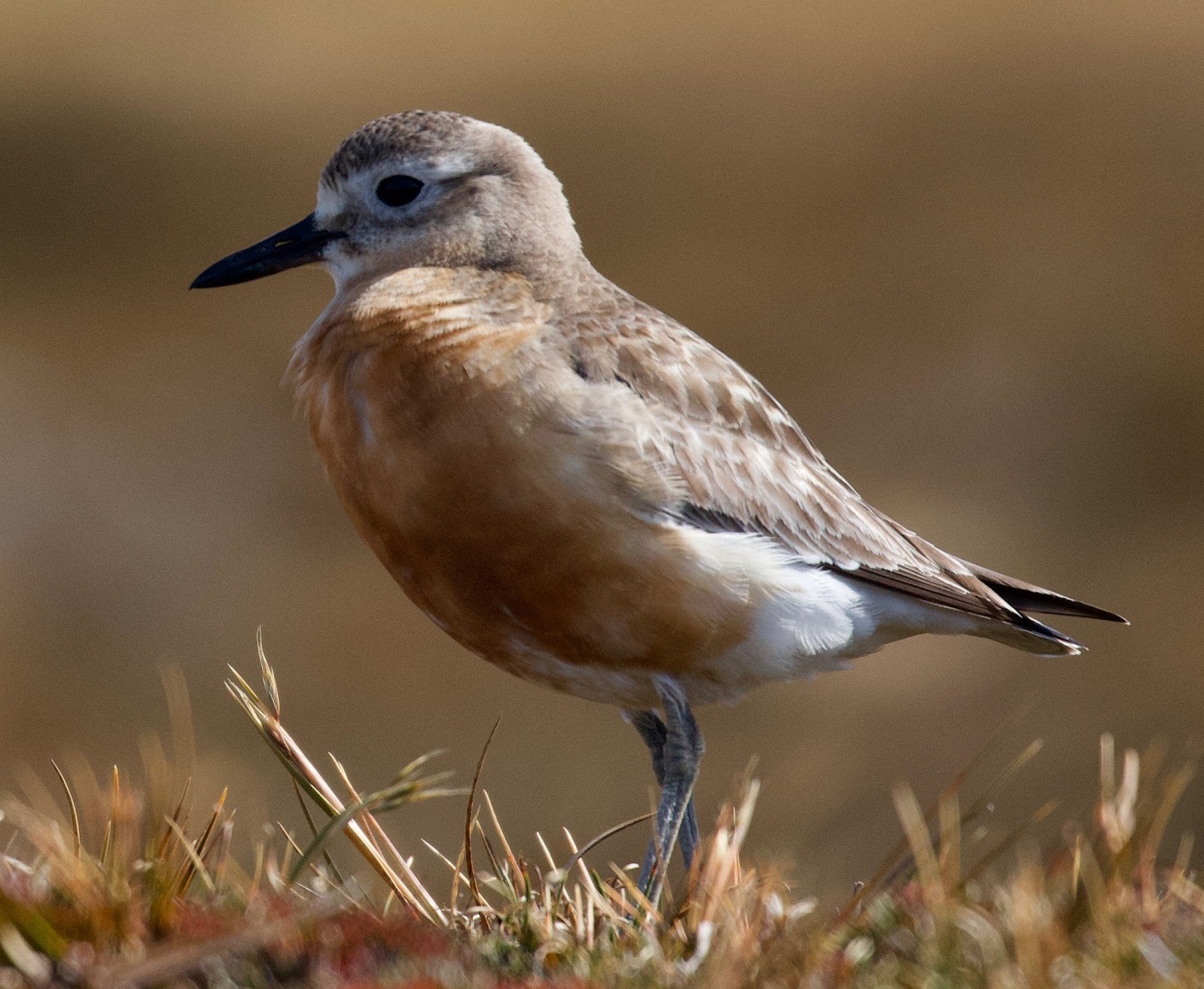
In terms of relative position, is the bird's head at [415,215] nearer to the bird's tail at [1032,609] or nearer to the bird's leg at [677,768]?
the bird's leg at [677,768]

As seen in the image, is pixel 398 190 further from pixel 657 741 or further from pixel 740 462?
pixel 657 741

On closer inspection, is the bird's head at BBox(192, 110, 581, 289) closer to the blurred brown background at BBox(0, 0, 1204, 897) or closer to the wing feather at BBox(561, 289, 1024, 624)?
the wing feather at BBox(561, 289, 1024, 624)

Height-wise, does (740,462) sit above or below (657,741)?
above

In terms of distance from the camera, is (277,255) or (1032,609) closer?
(277,255)

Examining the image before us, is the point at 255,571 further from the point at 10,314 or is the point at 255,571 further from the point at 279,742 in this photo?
the point at 279,742

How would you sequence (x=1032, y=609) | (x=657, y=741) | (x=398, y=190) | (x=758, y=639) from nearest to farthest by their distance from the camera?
(x=758, y=639) < (x=398, y=190) < (x=657, y=741) < (x=1032, y=609)

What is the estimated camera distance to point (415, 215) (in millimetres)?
5324

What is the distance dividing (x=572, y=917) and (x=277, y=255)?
2.84m

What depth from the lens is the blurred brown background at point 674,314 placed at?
40.9 ft

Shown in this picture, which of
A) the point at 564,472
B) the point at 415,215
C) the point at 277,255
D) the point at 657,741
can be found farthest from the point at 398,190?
the point at 657,741

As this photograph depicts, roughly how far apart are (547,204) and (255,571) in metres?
8.15

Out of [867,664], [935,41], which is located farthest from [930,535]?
[935,41]

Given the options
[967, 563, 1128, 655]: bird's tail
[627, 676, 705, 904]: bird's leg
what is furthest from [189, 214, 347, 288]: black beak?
[967, 563, 1128, 655]: bird's tail

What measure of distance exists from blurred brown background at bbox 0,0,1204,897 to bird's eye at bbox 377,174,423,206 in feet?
21.2
